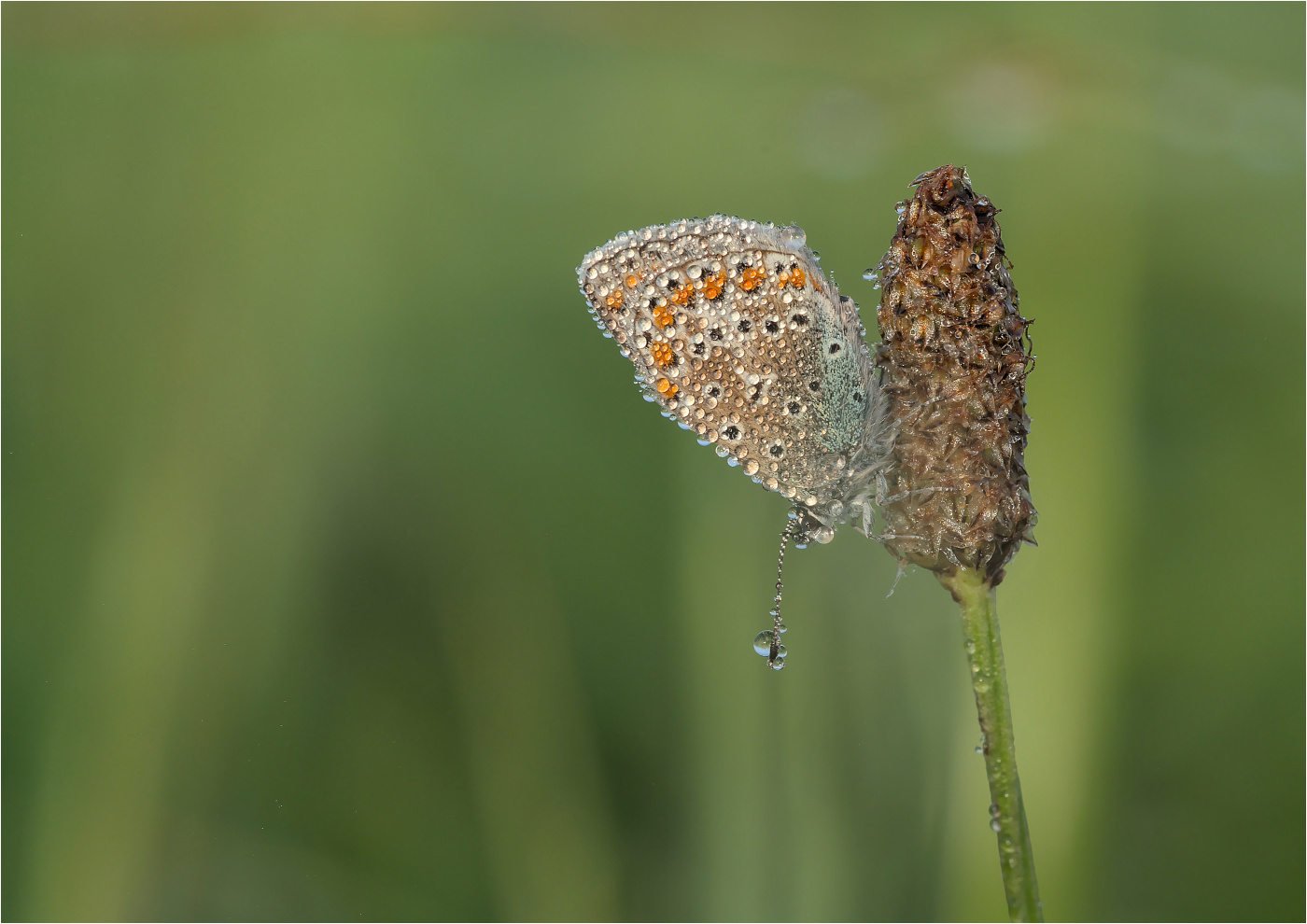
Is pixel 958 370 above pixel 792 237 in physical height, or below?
below

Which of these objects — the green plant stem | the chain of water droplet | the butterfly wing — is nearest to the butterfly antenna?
the chain of water droplet

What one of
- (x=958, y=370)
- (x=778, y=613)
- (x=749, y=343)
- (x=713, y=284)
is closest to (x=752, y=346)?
(x=749, y=343)

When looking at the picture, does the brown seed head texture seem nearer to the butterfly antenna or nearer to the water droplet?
the water droplet

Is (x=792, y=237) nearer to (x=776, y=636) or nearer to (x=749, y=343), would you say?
(x=749, y=343)

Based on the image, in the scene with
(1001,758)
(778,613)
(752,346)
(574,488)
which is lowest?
(1001,758)

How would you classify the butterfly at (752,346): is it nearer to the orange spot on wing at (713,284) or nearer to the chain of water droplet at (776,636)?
the orange spot on wing at (713,284)

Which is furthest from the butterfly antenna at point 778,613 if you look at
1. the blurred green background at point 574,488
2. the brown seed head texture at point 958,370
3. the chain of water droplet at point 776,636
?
the brown seed head texture at point 958,370

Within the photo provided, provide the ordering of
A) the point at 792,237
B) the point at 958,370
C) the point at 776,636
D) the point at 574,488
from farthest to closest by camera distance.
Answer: the point at 574,488 < the point at 776,636 < the point at 792,237 < the point at 958,370

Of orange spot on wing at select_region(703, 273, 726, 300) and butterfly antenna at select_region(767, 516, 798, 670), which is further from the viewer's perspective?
butterfly antenna at select_region(767, 516, 798, 670)
